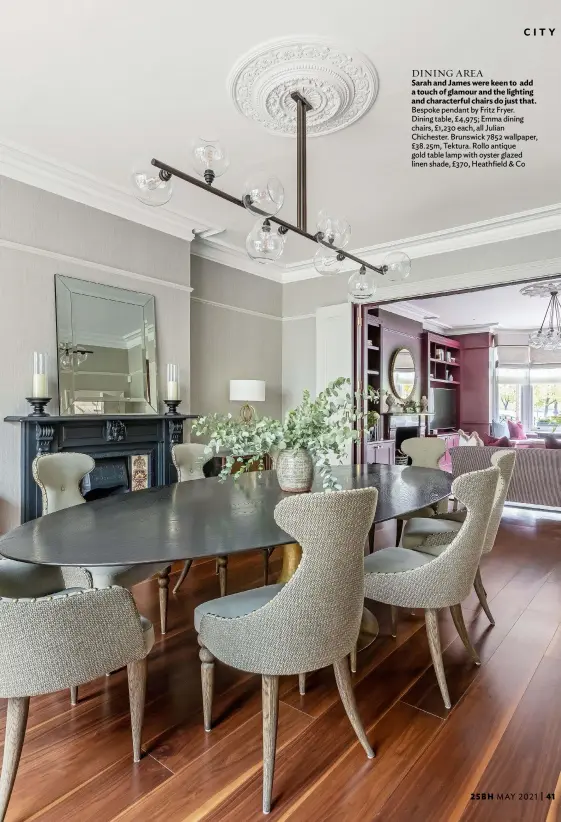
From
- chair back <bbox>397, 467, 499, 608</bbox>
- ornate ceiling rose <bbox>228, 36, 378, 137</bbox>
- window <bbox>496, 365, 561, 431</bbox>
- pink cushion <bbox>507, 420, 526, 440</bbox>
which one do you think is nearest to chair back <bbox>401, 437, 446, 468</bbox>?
chair back <bbox>397, 467, 499, 608</bbox>

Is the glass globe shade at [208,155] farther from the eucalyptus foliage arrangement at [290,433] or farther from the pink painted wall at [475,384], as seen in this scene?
the pink painted wall at [475,384]

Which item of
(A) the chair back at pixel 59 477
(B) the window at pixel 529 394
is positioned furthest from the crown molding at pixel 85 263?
(B) the window at pixel 529 394

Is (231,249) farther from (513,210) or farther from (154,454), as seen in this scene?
(513,210)

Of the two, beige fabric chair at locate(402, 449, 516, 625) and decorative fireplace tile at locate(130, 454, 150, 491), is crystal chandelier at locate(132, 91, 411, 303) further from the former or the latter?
decorative fireplace tile at locate(130, 454, 150, 491)

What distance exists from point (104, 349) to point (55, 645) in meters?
2.80

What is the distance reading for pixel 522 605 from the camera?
9.18 feet

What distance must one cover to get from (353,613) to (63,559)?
0.89m

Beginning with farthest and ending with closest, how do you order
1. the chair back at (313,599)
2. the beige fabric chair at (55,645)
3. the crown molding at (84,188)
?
the crown molding at (84,188) → the chair back at (313,599) → the beige fabric chair at (55,645)

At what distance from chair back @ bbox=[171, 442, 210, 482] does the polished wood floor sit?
42.6 inches

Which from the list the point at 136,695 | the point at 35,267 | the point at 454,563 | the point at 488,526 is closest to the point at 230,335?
the point at 35,267

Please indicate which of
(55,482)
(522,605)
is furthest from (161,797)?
(522,605)

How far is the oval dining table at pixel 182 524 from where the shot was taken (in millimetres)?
1468

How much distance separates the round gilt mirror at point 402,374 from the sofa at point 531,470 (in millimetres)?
2352

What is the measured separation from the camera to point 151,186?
1.99 meters
